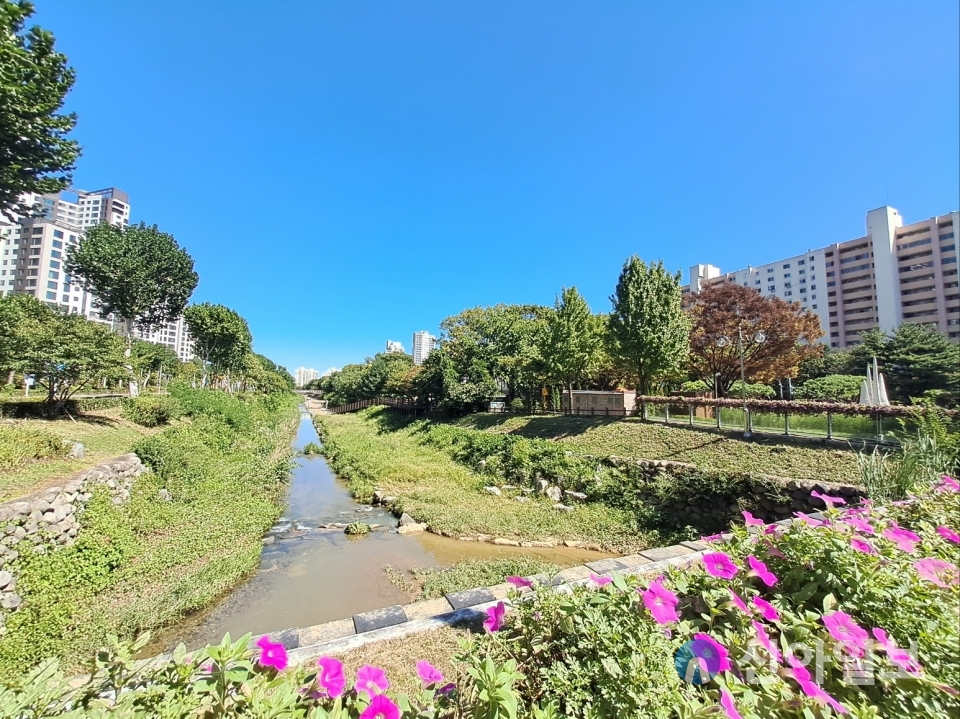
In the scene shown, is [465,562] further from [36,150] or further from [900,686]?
[36,150]

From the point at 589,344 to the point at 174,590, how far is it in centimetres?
1685

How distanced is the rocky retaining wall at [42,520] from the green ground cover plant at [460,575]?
15.2 ft

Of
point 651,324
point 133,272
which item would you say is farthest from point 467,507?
point 133,272

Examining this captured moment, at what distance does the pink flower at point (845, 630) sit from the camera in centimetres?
167

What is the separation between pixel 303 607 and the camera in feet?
18.4

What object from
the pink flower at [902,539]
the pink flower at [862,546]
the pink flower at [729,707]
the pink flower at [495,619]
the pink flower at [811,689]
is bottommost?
the pink flower at [495,619]

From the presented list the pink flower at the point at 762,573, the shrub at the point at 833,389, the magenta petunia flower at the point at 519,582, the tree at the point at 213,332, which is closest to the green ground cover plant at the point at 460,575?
the magenta petunia flower at the point at 519,582

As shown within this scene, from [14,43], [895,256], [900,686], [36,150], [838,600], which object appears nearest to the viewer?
[900,686]

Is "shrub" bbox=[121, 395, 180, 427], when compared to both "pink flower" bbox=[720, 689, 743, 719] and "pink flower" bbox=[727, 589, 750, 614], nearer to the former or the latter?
"pink flower" bbox=[727, 589, 750, 614]

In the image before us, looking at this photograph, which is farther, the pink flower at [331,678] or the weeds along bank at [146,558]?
the weeds along bank at [146,558]

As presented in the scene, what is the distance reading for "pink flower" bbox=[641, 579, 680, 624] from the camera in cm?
176

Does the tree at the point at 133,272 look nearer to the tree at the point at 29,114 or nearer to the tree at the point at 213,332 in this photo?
the tree at the point at 213,332

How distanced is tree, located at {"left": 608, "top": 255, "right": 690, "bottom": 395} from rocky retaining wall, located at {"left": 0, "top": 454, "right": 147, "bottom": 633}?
51.9ft

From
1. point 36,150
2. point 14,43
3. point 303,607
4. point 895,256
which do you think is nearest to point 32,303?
point 36,150
